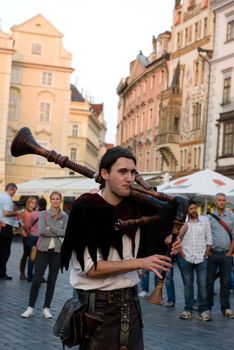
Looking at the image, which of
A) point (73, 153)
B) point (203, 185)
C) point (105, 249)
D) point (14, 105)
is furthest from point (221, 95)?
point (73, 153)

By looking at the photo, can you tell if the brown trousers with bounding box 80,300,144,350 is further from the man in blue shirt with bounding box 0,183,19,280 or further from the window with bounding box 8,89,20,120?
the window with bounding box 8,89,20,120

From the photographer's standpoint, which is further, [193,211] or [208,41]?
[208,41]

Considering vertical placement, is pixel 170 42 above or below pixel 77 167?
above

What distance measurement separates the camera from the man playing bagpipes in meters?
4.07

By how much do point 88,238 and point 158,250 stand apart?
42cm

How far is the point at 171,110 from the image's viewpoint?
47156 mm

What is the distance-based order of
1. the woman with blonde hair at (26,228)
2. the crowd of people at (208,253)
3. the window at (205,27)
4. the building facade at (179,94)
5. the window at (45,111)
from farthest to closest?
1. the window at (45,111)
2. the window at (205,27)
3. the building facade at (179,94)
4. the woman with blonde hair at (26,228)
5. the crowd of people at (208,253)

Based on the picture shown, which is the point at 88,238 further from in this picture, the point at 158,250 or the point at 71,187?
the point at 71,187

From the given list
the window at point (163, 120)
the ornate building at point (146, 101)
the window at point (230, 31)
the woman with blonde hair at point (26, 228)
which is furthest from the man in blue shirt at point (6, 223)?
the ornate building at point (146, 101)

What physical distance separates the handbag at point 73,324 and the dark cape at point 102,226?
268mm

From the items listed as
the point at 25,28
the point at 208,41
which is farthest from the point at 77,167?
the point at 25,28

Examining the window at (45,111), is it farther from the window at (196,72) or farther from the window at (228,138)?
the window at (228,138)

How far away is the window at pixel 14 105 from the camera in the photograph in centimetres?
6294

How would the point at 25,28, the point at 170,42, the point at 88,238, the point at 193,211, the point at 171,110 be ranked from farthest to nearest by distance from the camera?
the point at 25,28 → the point at 170,42 → the point at 171,110 → the point at 193,211 → the point at 88,238
